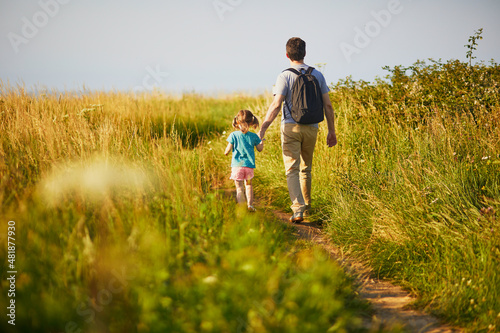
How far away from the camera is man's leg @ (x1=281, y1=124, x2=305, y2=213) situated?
5074 mm

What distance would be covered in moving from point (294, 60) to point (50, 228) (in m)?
3.61

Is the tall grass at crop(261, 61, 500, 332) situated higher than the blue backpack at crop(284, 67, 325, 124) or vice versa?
the blue backpack at crop(284, 67, 325, 124)

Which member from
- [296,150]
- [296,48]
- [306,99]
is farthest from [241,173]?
[296,48]

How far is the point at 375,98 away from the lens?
7.46 m

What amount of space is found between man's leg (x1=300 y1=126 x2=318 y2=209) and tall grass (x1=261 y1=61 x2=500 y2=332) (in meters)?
0.36

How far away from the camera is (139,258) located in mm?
2852

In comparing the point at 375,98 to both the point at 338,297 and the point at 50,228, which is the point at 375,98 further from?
the point at 50,228

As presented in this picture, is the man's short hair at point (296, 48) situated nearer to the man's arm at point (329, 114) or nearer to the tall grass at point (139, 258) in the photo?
the man's arm at point (329, 114)

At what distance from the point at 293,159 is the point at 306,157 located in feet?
0.92

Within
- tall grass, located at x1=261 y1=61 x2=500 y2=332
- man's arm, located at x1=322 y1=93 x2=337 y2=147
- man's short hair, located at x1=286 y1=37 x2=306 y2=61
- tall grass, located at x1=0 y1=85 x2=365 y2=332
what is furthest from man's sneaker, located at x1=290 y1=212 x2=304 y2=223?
man's short hair, located at x1=286 y1=37 x2=306 y2=61

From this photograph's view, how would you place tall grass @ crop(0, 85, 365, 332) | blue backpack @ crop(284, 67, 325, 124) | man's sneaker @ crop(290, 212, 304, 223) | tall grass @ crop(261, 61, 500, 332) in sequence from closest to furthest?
tall grass @ crop(0, 85, 365, 332) → tall grass @ crop(261, 61, 500, 332) → blue backpack @ crop(284, 67, 325, 124) → man's sneaker @ crop(290, 212, 304, 223)

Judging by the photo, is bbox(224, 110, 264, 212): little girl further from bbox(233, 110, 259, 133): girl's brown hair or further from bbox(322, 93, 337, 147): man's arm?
bbox(322, 93, 337, 147): man's arm

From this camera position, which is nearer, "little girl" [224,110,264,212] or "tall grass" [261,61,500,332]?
"tall grass" [261,61,500,332]

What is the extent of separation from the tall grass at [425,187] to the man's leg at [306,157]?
36 cm
